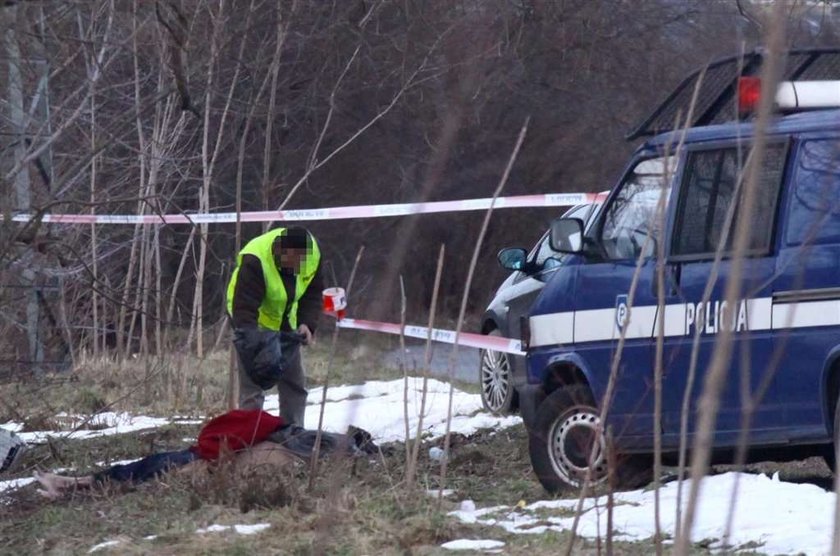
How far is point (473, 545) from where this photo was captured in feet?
18.2

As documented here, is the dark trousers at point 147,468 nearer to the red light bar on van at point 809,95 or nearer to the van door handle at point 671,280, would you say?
the van door handle at point 671,280

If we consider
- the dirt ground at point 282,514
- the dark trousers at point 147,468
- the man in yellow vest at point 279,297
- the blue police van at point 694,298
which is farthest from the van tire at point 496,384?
the dark trousers at point 147,468

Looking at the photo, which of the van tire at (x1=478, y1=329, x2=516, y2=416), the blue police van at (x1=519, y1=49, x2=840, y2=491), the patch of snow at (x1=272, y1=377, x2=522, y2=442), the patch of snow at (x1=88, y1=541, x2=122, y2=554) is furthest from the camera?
the van tire at (x1=478, y1=329, x2=516, y2=416)

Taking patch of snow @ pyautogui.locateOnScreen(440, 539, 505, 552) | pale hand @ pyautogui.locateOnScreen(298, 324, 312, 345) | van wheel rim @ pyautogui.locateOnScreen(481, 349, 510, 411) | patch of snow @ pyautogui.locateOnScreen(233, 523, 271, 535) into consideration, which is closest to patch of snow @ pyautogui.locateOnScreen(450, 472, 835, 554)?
patch of snow @ pyautogui.locateOnScreen(440, 539, 505, 552)

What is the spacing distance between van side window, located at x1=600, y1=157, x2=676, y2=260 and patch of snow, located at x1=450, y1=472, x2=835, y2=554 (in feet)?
3.81

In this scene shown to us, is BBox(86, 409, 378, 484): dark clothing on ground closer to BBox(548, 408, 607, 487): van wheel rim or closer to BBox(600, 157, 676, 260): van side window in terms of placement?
BBox(548, 408, 607, 487): van wheel rim

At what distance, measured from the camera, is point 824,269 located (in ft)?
19.3

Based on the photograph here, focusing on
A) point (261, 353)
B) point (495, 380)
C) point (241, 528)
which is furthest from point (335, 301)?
point (495, 380)

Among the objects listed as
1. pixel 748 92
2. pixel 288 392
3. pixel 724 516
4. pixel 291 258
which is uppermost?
pixel 748 92

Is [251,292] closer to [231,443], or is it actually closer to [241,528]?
[231,443]

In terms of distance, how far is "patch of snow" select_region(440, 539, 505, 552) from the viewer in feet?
18.1

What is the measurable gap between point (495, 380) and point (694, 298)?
4137 millimetres

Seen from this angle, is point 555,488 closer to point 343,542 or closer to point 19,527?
point 343,542

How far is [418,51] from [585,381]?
386 inches
